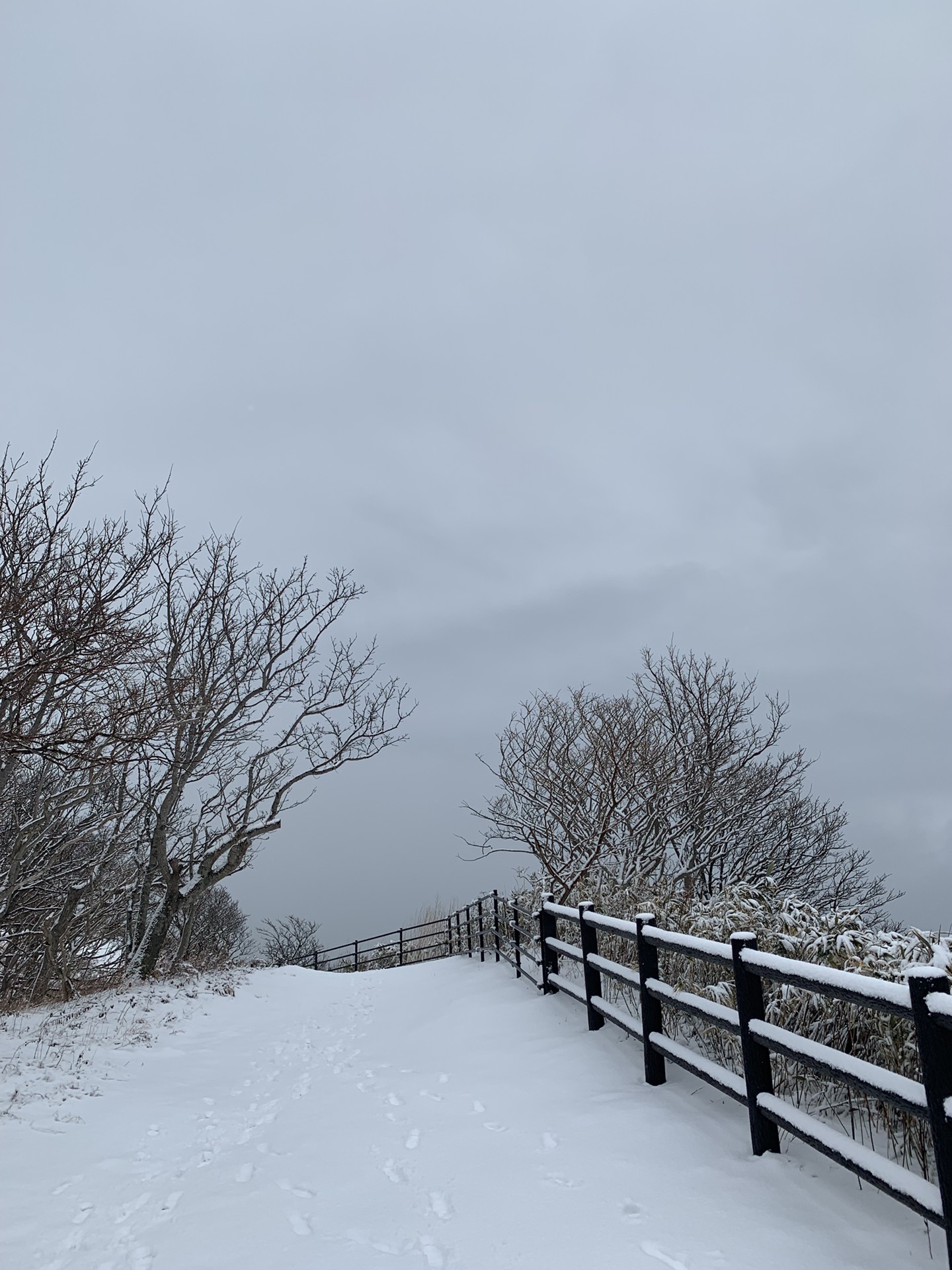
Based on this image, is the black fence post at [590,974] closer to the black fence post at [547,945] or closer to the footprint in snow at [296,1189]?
the black fence post at [547,945]

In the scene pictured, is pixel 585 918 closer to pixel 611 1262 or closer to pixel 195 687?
pixel 611 1262

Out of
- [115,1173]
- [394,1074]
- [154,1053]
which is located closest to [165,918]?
[154,1053]

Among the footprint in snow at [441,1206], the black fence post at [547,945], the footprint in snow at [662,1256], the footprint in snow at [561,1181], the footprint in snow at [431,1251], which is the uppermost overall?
the black fence post at [547,945]

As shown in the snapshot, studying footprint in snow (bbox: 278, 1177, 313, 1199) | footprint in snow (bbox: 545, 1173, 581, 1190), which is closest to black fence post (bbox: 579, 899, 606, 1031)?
footprint in snow (bbox: 545, 1173, 581, 1190)

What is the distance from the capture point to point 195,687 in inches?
618

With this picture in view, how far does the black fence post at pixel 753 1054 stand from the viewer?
4.05 metres

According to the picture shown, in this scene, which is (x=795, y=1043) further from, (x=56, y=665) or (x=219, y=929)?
(x=219, y=929)

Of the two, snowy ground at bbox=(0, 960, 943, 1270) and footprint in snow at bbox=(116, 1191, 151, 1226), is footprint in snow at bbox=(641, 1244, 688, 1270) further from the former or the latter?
footprint in snow at bbox=(116, 1191, 151, 1226)

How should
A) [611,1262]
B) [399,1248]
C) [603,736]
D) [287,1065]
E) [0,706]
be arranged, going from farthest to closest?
[603,736], [287,1065], [0,706], [399,1248], [611,1262]

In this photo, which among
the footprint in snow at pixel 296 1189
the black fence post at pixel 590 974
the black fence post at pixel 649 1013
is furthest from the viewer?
the black fence post at pixel 590 974

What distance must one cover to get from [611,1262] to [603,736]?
50.2 ft

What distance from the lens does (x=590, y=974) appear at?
7.00 m

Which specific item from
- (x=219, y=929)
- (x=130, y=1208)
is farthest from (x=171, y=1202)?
(x=219, y=929)

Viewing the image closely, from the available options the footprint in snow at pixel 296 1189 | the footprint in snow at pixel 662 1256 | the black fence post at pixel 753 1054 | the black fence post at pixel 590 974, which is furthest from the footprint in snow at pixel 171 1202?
the black fence post at pixel 590 974
